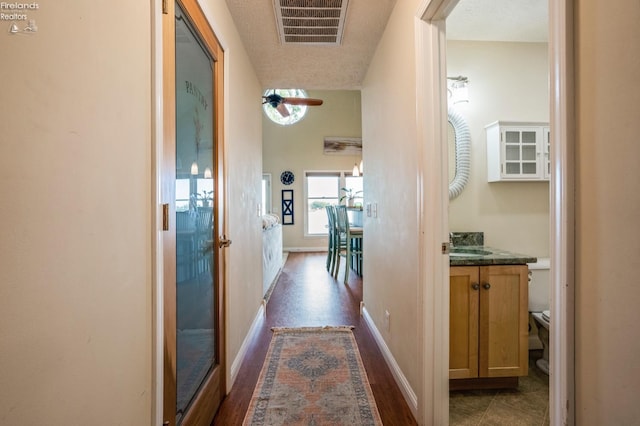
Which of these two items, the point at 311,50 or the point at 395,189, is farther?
the point at 311,50

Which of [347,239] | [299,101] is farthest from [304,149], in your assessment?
[347,239]

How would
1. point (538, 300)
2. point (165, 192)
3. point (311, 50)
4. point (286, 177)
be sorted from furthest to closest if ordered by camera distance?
point (286, 177), point (311, 50), point (538, 300), point (165, 192)

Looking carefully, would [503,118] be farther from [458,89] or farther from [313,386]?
[313,386]

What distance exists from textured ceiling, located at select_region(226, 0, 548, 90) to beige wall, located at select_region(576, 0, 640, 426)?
5.54 ft

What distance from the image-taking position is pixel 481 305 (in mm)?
1769

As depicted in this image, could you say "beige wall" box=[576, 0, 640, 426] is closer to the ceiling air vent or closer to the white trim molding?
the white trim molding

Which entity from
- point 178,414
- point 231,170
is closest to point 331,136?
point 231,170

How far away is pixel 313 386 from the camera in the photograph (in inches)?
73.5

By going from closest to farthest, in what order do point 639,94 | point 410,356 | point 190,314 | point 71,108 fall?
point 639,94, point 71,108, point 190,314, point 410,356

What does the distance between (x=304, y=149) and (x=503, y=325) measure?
694 centimetres

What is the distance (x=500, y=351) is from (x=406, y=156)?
133cm

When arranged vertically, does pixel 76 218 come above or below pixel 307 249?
above

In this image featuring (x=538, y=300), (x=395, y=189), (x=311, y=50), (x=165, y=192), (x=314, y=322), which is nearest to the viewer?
(x=165, y=192)

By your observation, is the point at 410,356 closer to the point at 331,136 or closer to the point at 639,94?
the point at 639,94
